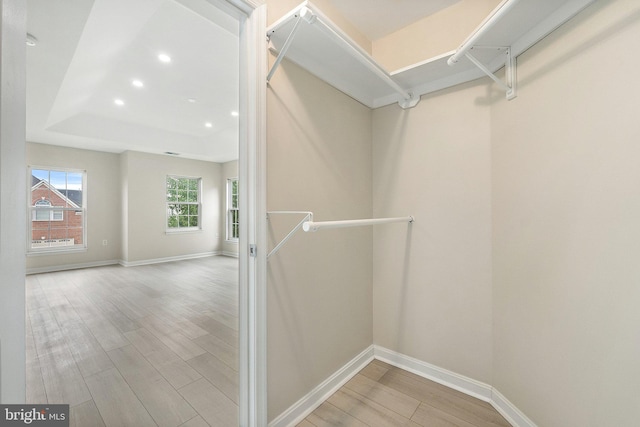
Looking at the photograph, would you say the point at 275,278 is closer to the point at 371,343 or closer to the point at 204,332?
the point at 371,343

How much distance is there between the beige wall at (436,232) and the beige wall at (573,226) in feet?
0.39

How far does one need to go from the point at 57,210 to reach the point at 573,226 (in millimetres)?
7686

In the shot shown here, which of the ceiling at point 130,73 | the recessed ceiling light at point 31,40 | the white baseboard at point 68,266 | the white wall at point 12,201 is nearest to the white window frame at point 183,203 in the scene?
the ceiling at point 130,73

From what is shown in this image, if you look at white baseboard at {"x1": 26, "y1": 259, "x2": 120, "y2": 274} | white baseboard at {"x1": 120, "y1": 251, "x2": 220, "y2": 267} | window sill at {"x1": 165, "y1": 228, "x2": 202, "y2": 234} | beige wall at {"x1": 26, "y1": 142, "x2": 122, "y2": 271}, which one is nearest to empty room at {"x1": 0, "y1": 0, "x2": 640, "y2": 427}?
white baseboard at {"x1": 120, "y1": 251, "x2": 220, "y2": 267}

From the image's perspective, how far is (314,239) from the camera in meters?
1.64

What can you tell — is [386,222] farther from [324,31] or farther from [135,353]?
[135,353]

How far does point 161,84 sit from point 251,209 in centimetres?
331

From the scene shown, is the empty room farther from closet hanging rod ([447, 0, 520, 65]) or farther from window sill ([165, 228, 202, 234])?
window sill ([165, 228, 202, 234])

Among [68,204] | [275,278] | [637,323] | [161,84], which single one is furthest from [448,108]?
[68,204]

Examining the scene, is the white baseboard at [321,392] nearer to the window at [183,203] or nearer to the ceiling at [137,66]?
the ceiling at [137,66]

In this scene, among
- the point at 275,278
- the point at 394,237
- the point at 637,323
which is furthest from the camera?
the point at 394,237

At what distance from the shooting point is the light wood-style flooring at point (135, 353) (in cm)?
162

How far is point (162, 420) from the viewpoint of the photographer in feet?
4.99

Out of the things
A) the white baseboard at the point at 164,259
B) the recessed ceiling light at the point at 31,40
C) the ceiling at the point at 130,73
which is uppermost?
the ceiling at the point at 130,73
